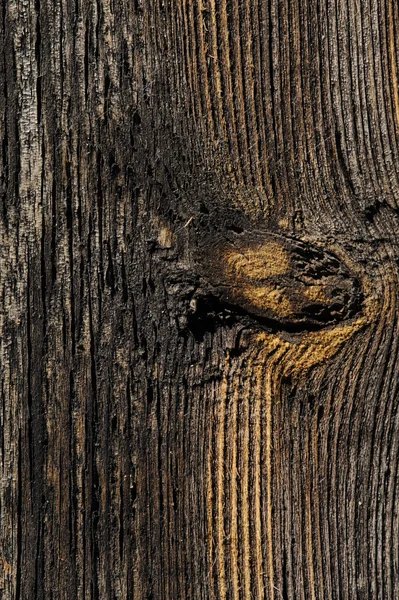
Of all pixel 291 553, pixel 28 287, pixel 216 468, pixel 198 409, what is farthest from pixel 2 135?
pixel 291 553

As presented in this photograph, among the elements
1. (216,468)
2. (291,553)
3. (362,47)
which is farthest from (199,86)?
(291,553)

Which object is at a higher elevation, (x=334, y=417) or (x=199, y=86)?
(x=199, y=86)

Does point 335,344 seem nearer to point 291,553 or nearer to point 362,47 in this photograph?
point 291,553

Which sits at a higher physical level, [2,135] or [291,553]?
[2,135]

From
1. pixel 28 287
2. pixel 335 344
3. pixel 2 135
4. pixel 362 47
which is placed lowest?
pixel 335 344

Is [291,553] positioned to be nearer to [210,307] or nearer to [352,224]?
[210,307]

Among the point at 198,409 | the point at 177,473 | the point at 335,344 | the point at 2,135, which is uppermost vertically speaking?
the point at 2,135
